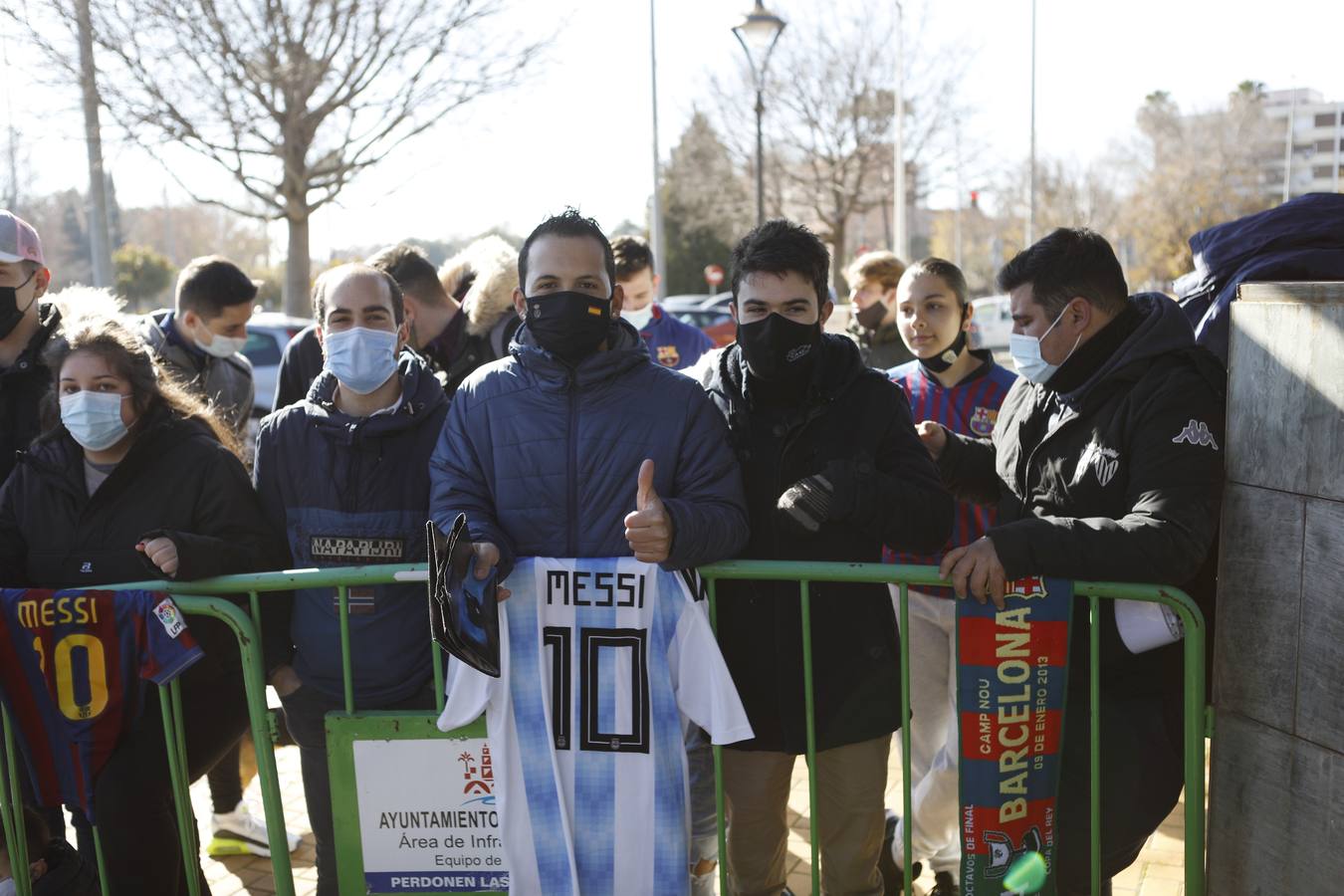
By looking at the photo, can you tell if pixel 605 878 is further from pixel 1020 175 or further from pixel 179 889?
pixel 1020 175

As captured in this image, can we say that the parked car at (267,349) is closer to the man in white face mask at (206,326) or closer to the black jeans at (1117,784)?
the man in white face mask at (206,326)

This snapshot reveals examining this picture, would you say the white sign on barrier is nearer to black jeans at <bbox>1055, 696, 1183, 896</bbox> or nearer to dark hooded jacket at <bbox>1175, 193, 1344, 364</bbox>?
black jeans at <bbox>1055, 696, 1183, 896</bbox>

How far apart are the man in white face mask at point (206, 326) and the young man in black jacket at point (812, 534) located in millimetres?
2777

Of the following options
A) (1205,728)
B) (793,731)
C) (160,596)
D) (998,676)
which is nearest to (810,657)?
(793,731)

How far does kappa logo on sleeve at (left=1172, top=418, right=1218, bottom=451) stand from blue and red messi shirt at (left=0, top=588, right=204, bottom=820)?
247cm

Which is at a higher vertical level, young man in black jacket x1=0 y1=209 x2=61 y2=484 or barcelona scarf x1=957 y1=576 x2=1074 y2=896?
young man in black jacket x1=0 y1=209 x2=61 y2=484

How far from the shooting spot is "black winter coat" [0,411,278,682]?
3.21 meters

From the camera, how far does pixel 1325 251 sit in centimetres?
306

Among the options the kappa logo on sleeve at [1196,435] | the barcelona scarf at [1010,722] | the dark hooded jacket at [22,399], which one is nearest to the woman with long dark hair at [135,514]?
the dark hooded jacket at [22,399]

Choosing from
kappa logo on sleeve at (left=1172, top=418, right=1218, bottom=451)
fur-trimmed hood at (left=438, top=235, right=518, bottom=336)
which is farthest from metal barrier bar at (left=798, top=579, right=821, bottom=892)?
fur-trimmed hood at (left=438, top=235, right=518, bottom=336)

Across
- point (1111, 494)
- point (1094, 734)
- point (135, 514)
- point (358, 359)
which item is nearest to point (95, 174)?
point (135, 514)

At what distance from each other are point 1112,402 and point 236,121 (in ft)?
53.7

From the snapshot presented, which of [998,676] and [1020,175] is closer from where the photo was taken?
[998,676]

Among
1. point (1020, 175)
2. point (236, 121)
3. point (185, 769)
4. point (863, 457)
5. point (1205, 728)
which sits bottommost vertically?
point (185, 769)
